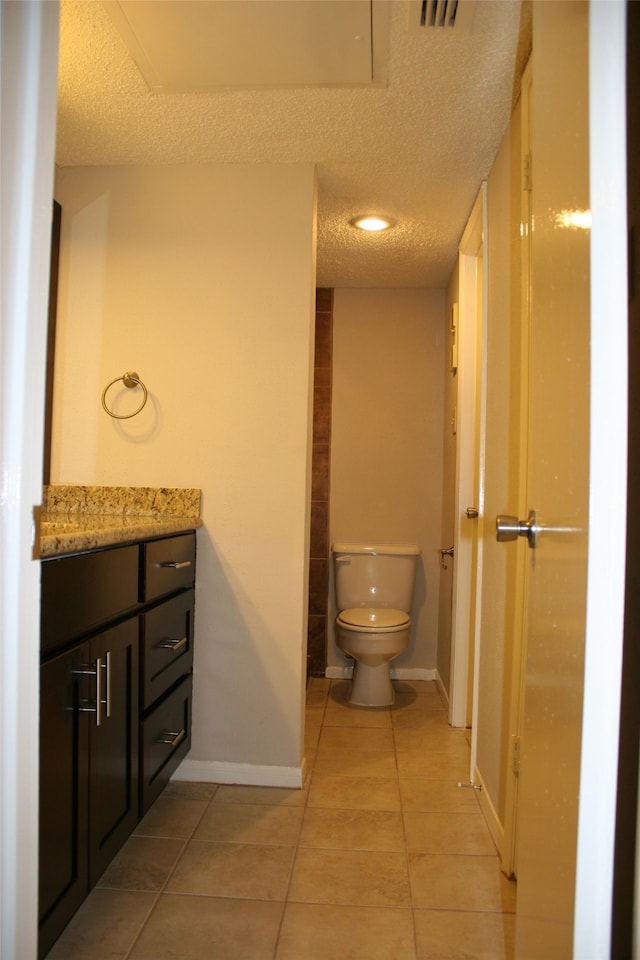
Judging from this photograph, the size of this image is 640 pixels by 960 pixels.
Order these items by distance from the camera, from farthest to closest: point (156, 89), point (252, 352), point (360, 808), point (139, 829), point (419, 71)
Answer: point (252, 352) < point (360, 808) < point (139, 829) < point (156, 89) < point (419, 71)

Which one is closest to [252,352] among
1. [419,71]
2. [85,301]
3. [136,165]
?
[85,301]

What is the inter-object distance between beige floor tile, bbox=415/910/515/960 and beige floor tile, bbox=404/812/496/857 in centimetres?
30

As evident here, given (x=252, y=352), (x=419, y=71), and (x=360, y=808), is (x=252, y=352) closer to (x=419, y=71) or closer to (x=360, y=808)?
(x=419, y=71)

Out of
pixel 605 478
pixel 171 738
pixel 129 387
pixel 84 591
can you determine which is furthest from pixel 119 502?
pixel 605 478

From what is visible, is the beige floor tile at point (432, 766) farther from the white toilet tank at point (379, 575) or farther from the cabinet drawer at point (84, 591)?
the cabinet drawer at point (84, 591)

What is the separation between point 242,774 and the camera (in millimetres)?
2262

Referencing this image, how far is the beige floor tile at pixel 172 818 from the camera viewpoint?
75.9 inches

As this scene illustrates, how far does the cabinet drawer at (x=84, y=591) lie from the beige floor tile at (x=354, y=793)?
1.02 m

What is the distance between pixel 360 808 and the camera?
210 cm

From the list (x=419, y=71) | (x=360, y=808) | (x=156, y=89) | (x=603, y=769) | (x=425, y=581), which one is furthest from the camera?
(x=425, y=581)

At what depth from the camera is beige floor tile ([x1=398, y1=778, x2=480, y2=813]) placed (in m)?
2.12

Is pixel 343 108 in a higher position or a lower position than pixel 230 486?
higher

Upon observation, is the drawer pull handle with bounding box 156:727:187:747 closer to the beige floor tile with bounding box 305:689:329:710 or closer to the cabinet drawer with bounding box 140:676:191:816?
the cabinet drawer with bounding box 140:676:191:816

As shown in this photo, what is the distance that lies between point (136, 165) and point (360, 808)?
7.69ft
